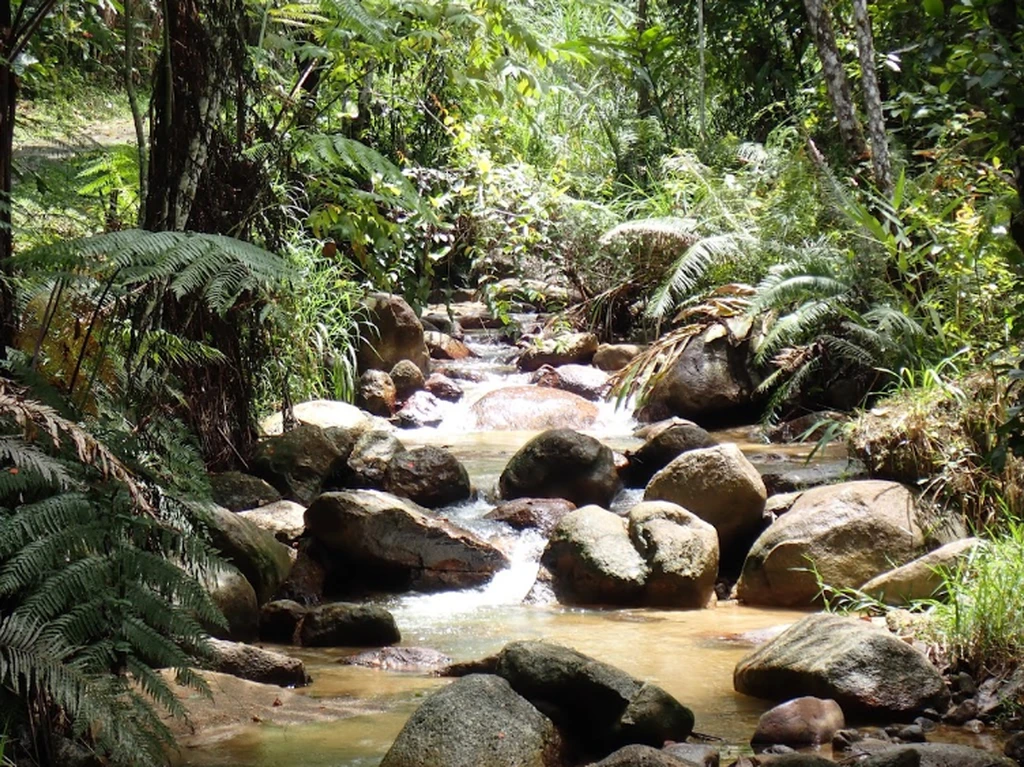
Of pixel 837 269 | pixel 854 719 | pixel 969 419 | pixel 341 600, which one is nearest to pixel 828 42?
pixel 837 269

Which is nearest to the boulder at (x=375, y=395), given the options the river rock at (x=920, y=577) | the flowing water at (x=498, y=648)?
the flowing water at (x=498, y=648)

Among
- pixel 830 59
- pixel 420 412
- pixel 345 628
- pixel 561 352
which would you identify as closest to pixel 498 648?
pixel 345 628

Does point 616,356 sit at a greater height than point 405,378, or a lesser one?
greater

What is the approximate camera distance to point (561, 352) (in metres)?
12.3

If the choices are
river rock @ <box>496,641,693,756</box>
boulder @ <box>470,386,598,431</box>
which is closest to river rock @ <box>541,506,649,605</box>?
river rock @ <box>496,641,693,756</box>

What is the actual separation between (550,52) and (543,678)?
2.64 meters

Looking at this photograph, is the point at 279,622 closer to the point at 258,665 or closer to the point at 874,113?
the point at 258,665

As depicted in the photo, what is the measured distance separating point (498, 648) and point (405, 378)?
6084 millimetres

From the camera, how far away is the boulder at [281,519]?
22.0ft

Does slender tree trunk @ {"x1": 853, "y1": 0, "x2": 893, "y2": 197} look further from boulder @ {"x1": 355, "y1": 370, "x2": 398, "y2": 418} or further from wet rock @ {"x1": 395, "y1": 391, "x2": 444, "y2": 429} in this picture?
boulder @ {"x1": 355, "y1": 370, "x2": 398, "y2": 418}

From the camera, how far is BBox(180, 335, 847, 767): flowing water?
3.83 metres

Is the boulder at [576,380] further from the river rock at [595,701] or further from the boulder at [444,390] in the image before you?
the river rock at [595,701]

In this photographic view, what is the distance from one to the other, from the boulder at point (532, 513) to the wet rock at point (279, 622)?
2126 millimetres

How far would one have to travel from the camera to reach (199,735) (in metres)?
3.76
